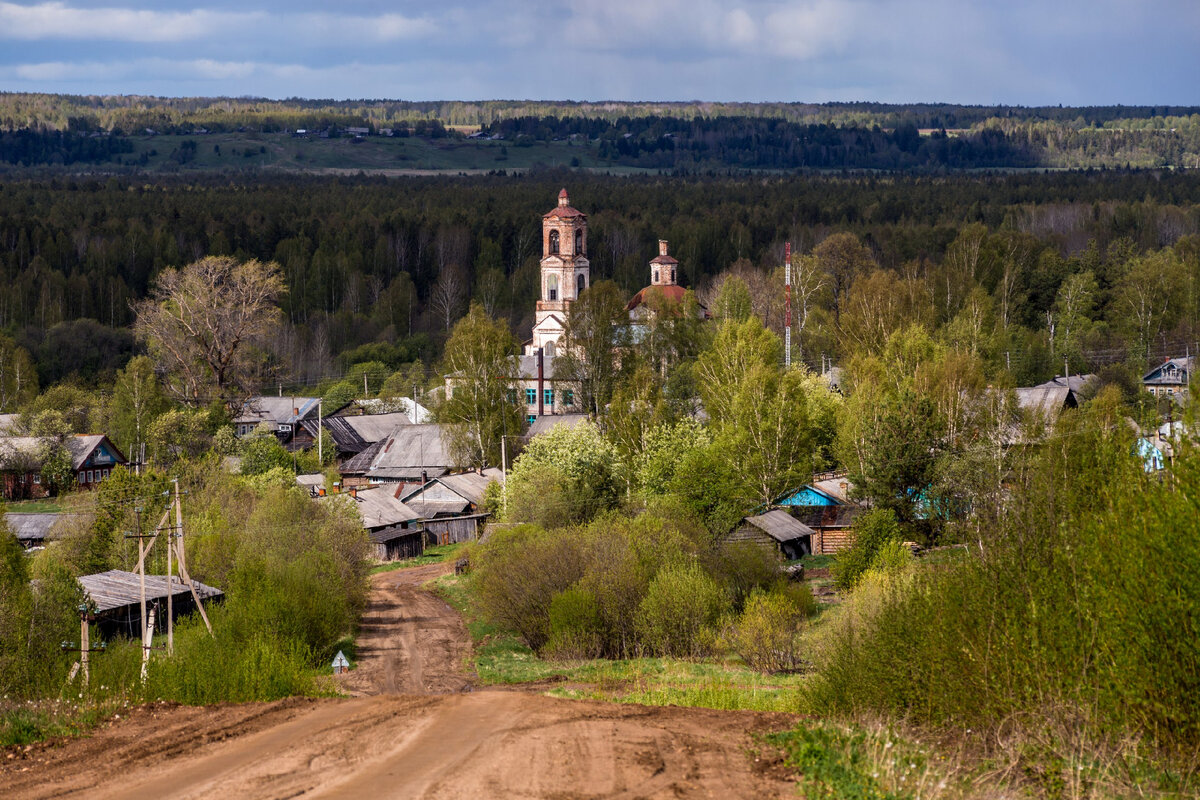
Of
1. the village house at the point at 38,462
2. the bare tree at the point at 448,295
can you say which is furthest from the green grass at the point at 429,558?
→ the bare tree at the point at 448,295

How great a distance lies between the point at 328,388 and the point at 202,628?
5028 centimetres

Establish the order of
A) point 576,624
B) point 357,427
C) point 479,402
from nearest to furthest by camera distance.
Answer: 1. point 576,624
2. point 479,402
3. point 357,427

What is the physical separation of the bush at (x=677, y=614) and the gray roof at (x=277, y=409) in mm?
37416

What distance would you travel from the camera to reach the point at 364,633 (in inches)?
1252

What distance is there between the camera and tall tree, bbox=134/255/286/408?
188 ft

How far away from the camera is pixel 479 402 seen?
50875mm

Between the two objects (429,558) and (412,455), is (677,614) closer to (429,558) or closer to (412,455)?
(429,558)

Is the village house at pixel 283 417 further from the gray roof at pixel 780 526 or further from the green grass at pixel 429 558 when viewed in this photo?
the gray roof at pixel 780 526

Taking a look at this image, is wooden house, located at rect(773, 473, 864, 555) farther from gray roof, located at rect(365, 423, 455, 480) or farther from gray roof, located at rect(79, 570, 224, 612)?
gray roof, located at rect(79, 570, 224, 612)

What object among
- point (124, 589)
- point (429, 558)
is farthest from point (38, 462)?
point (124, 589)

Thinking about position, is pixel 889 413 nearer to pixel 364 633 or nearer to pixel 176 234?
pixel 364 633

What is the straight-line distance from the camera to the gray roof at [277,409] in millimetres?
63281

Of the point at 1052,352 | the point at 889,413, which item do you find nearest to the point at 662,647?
the point at 889,413

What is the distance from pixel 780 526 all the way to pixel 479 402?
1556cm
